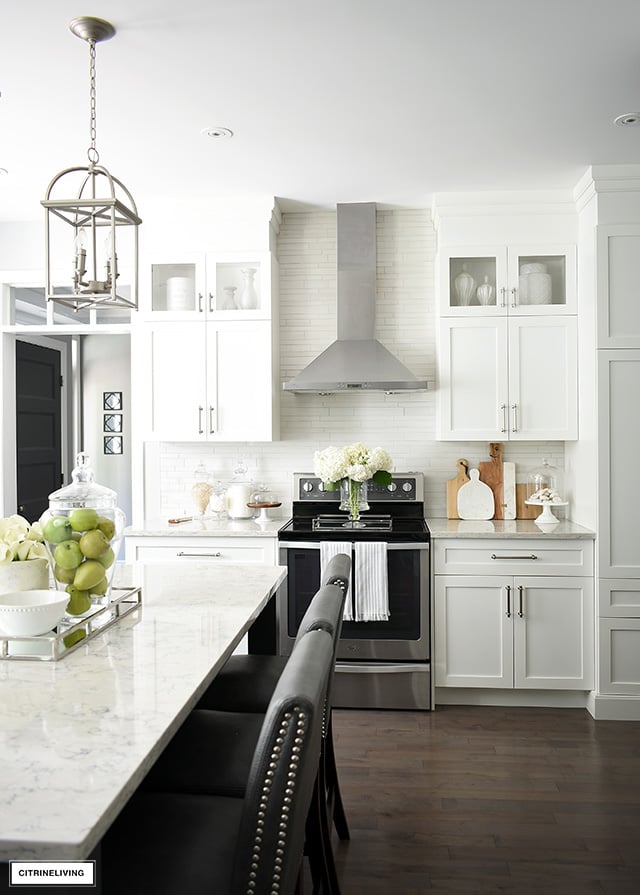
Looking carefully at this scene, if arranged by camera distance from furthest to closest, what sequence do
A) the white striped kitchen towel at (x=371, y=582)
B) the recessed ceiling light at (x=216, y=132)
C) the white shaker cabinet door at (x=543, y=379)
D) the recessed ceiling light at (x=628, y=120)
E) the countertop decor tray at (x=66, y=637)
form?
the white shaker cabinet door at (x=543, y=379) → the white striped kitchen towel at (x=371, y=582) → the recessed ceiling light at (x=216, y=132) → the recessed ceiling light at (x=628, y=120) → the countertop decor tray at (x=66, y=637)

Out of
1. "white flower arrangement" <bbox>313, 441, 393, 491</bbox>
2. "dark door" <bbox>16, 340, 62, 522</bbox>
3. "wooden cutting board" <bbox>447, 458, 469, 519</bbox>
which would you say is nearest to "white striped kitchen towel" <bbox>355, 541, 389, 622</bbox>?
"white flower arrangement" <bbox>313, 441, 393, 491</bbox>

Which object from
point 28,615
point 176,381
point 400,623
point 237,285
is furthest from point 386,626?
point 28,615

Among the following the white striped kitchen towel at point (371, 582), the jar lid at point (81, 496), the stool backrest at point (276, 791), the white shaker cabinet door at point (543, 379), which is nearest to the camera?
the stool backrest at point (276, 791)

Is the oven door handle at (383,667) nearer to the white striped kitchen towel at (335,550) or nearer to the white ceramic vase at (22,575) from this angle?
the white striped kitchen towel at (335,550)

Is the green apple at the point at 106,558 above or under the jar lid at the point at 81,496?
under

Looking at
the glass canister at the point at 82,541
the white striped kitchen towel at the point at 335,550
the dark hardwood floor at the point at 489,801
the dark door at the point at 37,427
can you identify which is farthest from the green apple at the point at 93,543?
the dark door at the point at 37,427

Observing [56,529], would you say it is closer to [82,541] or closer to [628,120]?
[82,541]

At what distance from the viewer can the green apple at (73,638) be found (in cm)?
179

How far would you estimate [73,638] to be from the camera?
6.05 feet

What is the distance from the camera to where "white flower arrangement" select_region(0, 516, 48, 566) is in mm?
1905

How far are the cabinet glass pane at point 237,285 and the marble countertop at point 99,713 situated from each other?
2.35 metres

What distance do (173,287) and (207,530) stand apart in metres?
1.42

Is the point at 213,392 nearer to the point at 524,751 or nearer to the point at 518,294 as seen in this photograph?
the point at 518,294

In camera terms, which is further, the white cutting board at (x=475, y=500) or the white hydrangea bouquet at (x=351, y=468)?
the white cutting board at (x=475, y=500)
